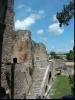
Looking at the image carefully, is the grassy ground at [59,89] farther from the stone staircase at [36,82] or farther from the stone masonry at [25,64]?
the stone staircase at [36,82]

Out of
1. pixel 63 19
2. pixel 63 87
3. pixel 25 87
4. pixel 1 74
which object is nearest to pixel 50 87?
pixel 63 87

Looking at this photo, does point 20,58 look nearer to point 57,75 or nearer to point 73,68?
point 57,75

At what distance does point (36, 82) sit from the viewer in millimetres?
25578

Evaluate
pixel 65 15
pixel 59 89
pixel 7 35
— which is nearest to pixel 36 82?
pixel 59 89

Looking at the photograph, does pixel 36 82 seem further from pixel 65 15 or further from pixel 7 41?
pixel 65 15

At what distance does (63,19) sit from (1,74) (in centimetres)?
745

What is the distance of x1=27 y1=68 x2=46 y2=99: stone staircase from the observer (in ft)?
76.4

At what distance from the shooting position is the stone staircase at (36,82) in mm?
23281

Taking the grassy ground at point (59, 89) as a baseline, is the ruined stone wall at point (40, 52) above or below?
above

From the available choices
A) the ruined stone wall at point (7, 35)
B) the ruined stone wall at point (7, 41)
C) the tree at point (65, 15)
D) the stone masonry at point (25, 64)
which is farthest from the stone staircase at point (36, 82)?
the tree at point (65, 15)

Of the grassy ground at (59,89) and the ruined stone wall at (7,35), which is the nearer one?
the ruined stone wall at (7,35)

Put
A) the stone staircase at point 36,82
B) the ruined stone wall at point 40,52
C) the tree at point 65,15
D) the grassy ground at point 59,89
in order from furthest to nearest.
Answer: the ruined stone wall at point 40,52, the grassy ground at point 59,89, the stone staircase at point 36,82, the tree at point 65,15

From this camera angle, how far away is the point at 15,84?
20109 mm

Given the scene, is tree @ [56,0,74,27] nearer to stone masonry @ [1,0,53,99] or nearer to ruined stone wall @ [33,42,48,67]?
stone masonry @ [1,0,53,99]
